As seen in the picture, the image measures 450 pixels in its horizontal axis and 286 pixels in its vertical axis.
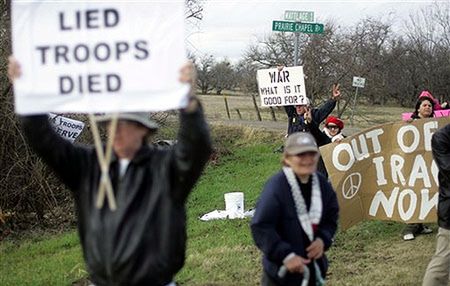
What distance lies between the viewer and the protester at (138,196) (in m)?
3.21

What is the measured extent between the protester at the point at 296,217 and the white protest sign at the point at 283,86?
6454 millimetres

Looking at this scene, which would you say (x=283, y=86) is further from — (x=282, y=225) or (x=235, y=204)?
(x=282, y=225)

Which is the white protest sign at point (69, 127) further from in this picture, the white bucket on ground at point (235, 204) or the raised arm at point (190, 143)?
the raised arm at point (190, 143)

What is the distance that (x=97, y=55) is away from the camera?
3395mm

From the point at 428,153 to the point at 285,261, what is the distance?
4655 millimetres

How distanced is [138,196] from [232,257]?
494 cm

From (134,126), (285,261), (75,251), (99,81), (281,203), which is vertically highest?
(99,81)

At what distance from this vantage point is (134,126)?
334 centimetres

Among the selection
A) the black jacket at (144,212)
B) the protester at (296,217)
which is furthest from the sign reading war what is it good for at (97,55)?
the protester at (296,217)

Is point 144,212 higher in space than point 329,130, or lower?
higher

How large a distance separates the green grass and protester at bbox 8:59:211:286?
155 inches

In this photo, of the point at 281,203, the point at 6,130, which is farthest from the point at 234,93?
the point at 281,203

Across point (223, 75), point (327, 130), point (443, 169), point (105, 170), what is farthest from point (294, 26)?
point (223, 75)

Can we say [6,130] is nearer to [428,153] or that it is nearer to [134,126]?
[428,153]
